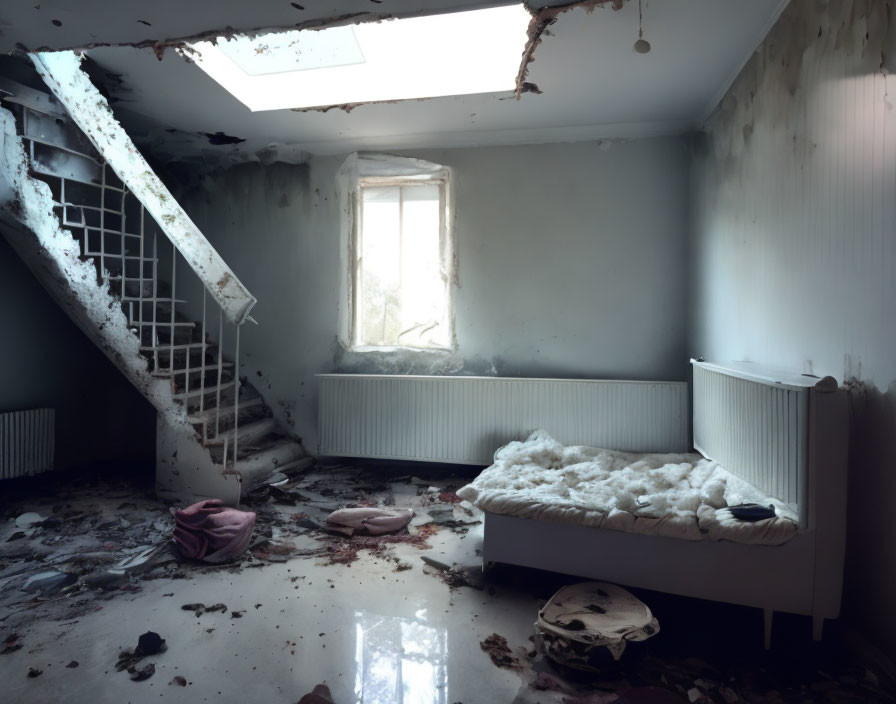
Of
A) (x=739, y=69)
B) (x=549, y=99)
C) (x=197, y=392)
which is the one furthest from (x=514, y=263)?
(x=197, y=392)

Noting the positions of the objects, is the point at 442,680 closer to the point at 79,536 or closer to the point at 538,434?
the point at 538,434

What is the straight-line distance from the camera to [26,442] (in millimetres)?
3590

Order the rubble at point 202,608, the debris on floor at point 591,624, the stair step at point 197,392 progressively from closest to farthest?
the debris on floor at point 591,624 < the rubble at point 202,608 < the stair step at point 197,392

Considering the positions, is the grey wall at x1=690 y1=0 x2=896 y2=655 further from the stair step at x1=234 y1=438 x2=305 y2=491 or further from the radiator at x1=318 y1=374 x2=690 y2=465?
the stair step at x1=234 y1=438 x2=305 y2=491

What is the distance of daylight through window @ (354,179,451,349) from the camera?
406cm

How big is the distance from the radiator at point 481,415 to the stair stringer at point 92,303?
3.37 ft

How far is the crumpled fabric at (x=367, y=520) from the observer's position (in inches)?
113

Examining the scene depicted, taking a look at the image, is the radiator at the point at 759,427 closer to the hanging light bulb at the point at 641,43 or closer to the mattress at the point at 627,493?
the mattress at the point at 627,493

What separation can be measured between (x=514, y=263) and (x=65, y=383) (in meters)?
3.53

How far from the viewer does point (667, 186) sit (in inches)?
144

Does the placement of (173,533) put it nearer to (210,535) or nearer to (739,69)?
(210,535)

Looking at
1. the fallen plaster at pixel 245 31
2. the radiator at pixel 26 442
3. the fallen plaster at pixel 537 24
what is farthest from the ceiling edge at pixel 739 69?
the radiator at pixel 26 442

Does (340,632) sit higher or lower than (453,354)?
lower

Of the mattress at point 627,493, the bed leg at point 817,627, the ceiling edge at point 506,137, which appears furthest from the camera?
the ceiling edge at point 506,137
